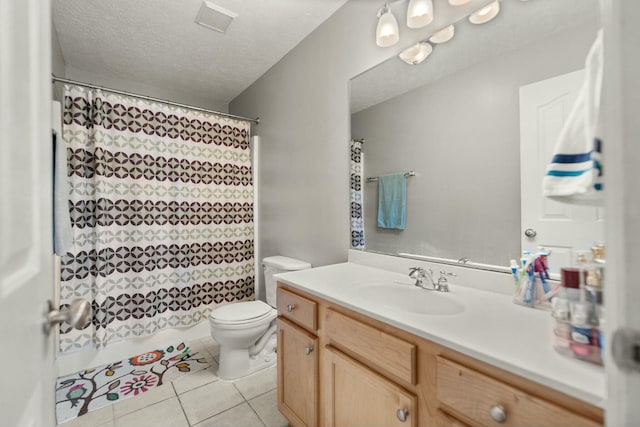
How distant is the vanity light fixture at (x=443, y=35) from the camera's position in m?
1.31

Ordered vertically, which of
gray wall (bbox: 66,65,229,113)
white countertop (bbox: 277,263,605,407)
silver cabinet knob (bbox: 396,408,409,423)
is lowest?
silver cabinet knob (bbox: 396,408,409,423)

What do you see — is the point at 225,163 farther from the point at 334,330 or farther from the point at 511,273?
the point at 511,273

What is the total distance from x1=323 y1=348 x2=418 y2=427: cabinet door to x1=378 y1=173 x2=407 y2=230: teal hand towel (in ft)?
2.57

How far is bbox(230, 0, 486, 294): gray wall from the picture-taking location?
176 cm

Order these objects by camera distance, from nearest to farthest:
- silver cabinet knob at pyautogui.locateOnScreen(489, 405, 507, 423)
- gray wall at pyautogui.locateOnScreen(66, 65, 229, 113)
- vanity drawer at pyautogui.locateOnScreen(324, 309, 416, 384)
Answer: silver cabinet knob at pyautogui.locateOnScreen(489, 405, 507, 423), vanity drawer at pyautogui.locateOnScreen(324, 309, 416, 384), gray wall at pyautogui.locateOnScreen(66, 65, 229, 113)

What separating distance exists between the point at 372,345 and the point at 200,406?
1293 millimetres

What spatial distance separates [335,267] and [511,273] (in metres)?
0.86

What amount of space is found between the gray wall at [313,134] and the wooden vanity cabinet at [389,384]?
2.42ft

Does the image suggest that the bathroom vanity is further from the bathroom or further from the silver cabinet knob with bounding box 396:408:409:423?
the bathroom

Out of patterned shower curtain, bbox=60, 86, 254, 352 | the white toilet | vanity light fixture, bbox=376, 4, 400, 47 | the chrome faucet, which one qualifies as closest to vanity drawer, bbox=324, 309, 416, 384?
the chrome faucet

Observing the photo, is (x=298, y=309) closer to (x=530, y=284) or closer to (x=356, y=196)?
(x=356, y=196)

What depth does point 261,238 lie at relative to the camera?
2793 mm

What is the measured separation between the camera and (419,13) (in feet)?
4.46

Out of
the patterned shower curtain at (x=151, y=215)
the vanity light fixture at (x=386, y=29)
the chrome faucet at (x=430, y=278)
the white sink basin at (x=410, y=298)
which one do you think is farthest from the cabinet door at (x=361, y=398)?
the patterned shower curtain at (x=151, y=215)
